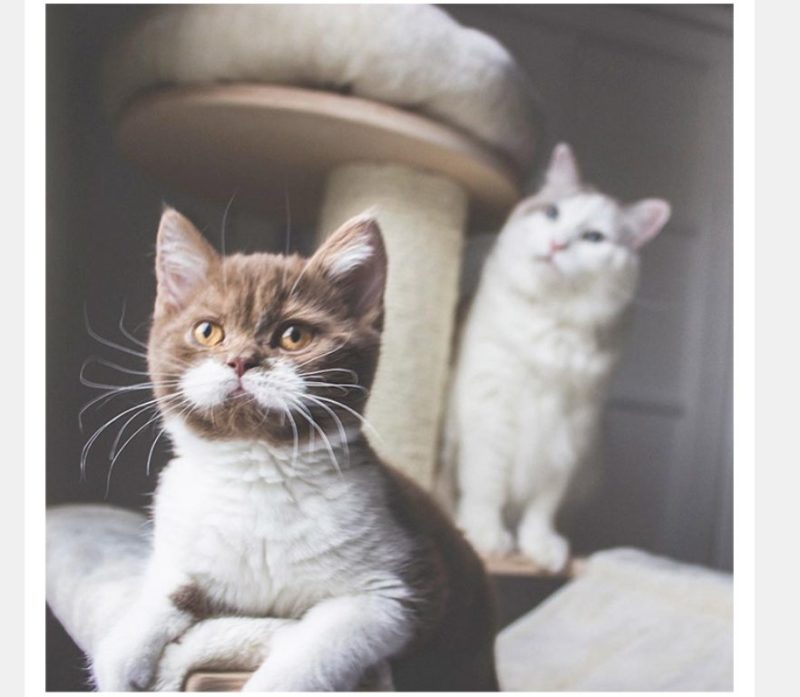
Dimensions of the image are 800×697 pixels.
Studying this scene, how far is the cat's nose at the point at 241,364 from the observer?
937mm

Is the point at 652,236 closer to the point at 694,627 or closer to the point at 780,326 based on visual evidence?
the point at 780,326

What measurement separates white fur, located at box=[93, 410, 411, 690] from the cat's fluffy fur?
0.24 meters

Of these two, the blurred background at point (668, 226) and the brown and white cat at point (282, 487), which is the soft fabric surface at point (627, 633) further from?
the brown and white cat at point (282, 487)

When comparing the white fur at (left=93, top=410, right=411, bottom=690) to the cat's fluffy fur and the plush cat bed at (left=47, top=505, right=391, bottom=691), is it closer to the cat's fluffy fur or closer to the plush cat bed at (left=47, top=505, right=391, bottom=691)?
the plush cat bed at (left=47, top=505, right=391, bottom=691)

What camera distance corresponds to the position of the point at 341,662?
0.92 m

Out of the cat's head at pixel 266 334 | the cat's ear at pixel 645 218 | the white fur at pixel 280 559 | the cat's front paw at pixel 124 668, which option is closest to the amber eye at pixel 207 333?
the cat's head at pixel 266 334

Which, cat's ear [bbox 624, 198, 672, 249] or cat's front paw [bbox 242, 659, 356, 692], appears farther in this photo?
cat's ear [bbox 624, 198, 672, 249]

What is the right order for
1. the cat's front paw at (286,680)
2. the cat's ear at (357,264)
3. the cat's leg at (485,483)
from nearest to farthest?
the cat's front paw at (286,680) → the cat's ear at (357,264) → the cat's leg at (485,483)

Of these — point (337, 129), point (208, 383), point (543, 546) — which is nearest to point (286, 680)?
point (208, 383)

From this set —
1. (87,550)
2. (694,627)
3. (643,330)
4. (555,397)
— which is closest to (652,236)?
(643,330)

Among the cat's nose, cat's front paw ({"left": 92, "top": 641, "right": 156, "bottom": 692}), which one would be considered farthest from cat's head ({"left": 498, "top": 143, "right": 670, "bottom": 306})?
cat's front paw ({"left": 92, "top": 641, "right": 156, "bottom": 692})

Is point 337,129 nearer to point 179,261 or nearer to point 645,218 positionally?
point 179,261

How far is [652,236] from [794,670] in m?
0.67

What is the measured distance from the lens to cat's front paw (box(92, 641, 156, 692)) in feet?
3.04
